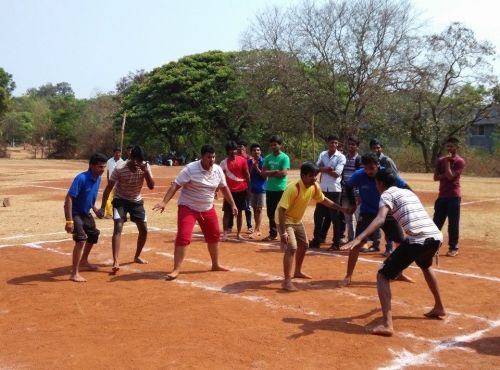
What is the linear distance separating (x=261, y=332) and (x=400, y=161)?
1482 inches

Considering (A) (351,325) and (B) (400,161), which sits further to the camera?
(B) (400,161)

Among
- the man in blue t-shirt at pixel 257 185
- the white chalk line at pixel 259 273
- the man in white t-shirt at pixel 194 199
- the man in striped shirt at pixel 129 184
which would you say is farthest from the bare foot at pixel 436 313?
the man in blue t-shirt at pixel 257 185

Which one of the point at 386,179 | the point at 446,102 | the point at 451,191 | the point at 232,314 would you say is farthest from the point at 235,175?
the point at 446,102

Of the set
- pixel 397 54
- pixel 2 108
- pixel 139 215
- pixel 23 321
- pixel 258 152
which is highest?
pixel 397 54

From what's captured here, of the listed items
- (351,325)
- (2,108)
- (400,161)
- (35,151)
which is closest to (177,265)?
(351,325)

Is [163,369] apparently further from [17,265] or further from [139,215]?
[17,265]

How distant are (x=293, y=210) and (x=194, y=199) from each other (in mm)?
1467

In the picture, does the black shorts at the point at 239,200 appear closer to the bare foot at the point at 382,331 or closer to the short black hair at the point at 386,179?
the short black hair at the point at 386,179

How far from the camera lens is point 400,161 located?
41406 mm

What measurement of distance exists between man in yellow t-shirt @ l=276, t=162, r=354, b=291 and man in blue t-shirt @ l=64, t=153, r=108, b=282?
255 centimetres

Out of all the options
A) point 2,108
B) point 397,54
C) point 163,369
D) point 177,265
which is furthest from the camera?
point 2,108

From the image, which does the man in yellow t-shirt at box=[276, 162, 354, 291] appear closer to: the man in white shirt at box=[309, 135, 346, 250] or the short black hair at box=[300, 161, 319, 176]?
the short black hair at box=[300, 161, 319, 176]

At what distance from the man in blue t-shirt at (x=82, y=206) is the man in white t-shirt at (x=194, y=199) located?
93cm

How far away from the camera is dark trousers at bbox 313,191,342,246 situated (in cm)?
991
